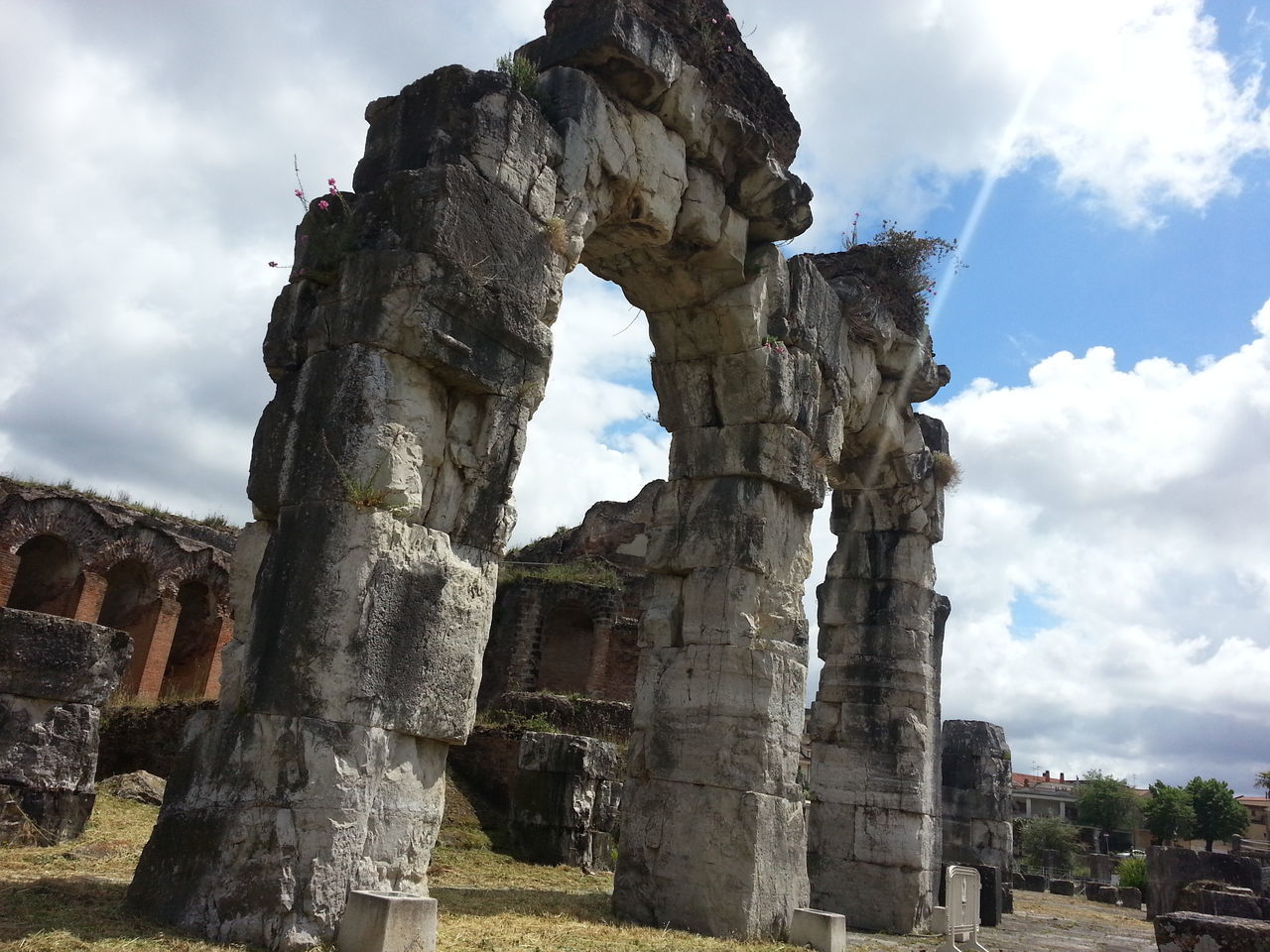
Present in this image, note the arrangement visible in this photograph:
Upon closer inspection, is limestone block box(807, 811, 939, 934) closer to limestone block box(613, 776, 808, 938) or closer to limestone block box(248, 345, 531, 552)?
limestone block box(613, 776, 808, 938)

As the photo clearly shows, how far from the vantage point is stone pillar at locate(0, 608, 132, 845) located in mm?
7480

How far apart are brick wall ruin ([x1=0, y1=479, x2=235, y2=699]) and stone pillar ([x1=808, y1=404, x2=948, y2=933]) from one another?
1328 cm

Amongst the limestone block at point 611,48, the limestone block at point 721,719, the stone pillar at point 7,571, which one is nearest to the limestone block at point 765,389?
the limestone block at point 721,719

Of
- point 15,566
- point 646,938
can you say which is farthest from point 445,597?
Result: point 15,566

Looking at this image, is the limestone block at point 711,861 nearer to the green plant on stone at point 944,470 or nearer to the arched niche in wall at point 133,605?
the green plant on stone at point 944,470

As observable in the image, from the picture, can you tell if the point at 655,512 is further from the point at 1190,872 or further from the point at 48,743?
the point at 1190,872

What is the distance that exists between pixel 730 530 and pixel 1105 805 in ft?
180

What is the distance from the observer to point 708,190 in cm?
848

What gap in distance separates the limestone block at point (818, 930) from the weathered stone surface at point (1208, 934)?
226 centimetres

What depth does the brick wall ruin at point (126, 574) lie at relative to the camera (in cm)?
2030

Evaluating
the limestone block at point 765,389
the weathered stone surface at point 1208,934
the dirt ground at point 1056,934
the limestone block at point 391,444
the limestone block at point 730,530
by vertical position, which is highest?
the limestone block at point 765,389

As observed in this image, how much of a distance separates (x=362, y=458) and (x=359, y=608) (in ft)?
2.45

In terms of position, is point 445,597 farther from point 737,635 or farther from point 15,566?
point 15,566

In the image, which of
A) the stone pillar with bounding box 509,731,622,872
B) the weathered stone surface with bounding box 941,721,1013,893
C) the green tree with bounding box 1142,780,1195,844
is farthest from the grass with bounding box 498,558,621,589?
the green tree with bounding box 1142,780,1195,844
